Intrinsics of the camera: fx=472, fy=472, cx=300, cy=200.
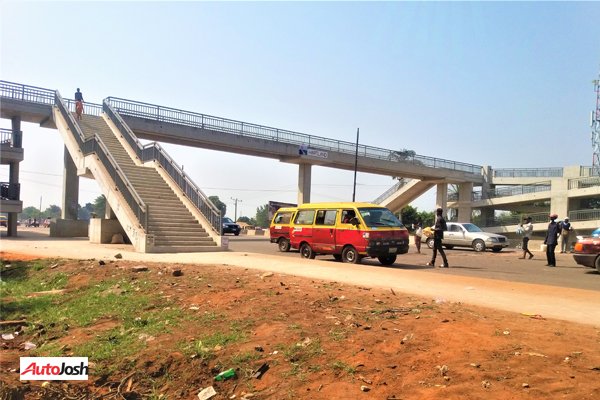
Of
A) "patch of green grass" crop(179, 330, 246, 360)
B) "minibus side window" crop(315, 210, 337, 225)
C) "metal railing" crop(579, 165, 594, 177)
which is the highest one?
"metal railing" crop(579, 165, 594, 177)

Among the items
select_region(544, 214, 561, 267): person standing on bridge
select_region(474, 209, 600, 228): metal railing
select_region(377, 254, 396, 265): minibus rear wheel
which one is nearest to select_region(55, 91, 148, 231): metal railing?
select_region(377, 254, 396, 265): minibus rear wheel

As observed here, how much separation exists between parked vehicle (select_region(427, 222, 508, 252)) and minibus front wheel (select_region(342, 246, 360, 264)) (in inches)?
517

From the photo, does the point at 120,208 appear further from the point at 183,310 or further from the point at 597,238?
the point at 597,238

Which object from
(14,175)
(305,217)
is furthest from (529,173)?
(14,175)

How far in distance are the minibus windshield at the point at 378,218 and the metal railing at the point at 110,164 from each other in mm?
7734

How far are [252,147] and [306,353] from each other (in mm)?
31191

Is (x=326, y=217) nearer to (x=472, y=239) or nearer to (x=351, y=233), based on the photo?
(x=351, y=233)

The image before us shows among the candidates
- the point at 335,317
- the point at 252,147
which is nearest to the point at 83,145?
the point at 252,147

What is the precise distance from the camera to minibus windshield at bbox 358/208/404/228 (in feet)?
49.5

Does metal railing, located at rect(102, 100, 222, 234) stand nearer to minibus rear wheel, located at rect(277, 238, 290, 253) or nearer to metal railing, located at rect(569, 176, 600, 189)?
minibus rear wheel, located at rect(277, 238, 290, 253)

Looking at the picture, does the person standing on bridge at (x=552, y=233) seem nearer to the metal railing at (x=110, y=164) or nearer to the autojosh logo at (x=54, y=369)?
the metal railing at (x=110, y=164)

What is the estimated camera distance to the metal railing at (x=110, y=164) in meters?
17.4

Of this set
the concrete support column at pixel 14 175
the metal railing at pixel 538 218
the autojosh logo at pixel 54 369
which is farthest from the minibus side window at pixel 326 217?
the metal railing at pixel 538 218

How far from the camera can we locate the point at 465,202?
49.9 m
